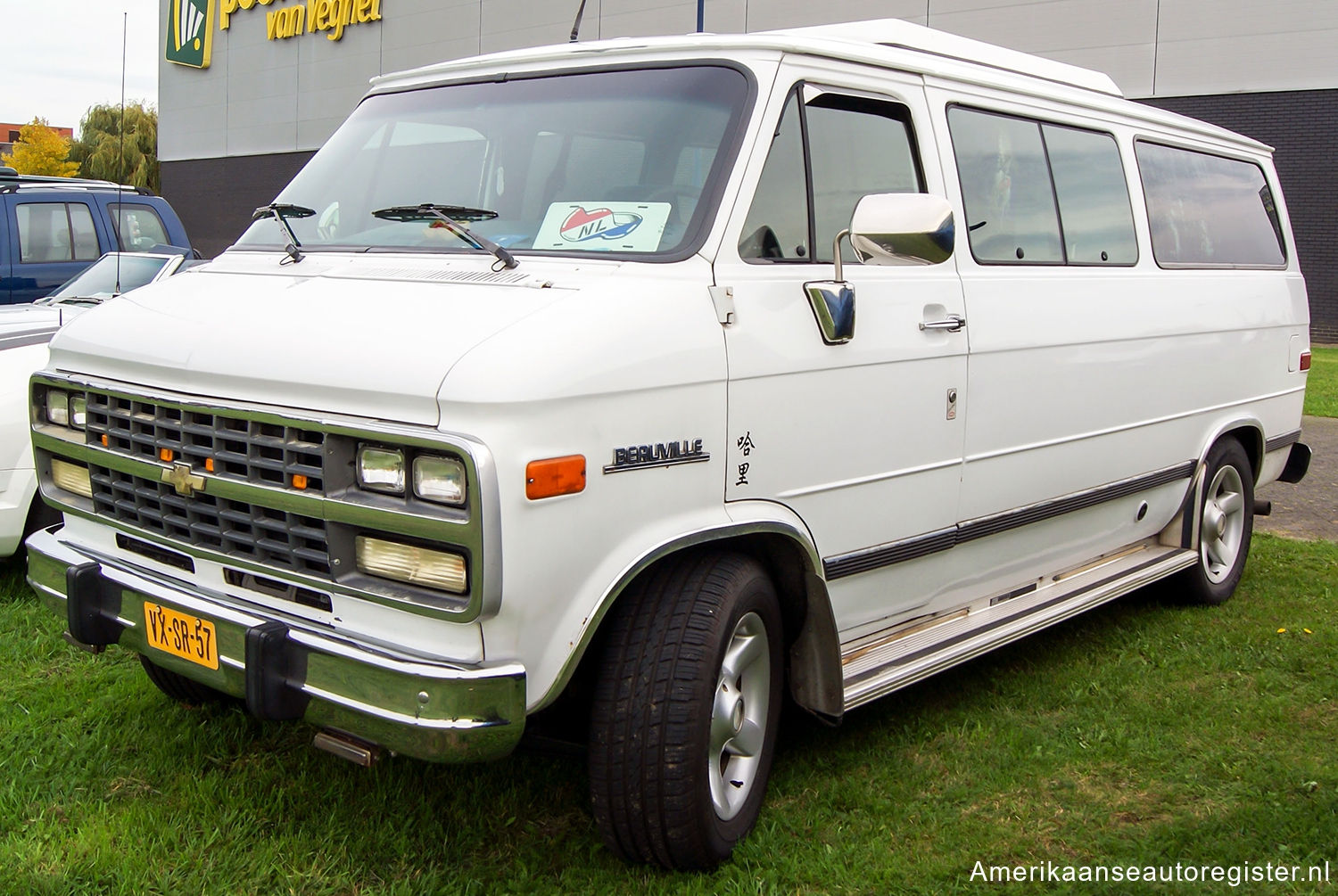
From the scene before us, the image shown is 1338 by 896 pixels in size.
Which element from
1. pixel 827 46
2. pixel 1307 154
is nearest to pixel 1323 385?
pixel 1307 154

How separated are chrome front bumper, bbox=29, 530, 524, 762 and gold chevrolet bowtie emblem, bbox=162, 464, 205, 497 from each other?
0.91ft

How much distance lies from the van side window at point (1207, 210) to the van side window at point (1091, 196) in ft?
0.80

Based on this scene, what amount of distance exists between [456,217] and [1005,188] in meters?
2.03

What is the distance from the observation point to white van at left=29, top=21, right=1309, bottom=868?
289cm

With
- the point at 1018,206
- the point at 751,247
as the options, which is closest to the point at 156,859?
the point at 751,247

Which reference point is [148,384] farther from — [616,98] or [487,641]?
[616,98]

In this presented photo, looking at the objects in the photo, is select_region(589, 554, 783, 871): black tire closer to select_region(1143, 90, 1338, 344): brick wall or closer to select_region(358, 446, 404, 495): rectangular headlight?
select_region(358, 446, 404, 495): rectangular headlight

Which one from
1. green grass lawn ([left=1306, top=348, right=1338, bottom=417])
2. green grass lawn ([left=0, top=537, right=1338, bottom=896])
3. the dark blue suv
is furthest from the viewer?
green grass lawn ([left=1306, top=348, right=1338, bottom=417])

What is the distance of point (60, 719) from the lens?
4223 millimetres

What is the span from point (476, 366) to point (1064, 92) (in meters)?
3.22

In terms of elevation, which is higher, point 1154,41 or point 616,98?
point 1154,41

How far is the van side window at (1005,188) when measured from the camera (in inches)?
171

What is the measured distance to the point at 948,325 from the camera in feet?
13.3

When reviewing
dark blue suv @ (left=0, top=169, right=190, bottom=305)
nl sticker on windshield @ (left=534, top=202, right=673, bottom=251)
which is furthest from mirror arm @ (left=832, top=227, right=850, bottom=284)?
dark blue suv @ (left=0, top=169, right=190, bottom=305)
